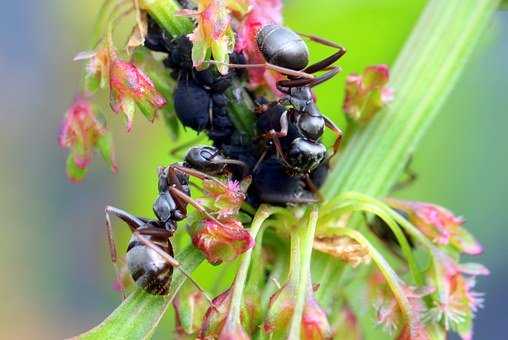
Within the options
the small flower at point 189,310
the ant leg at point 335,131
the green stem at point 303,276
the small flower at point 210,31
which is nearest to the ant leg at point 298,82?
the ant leg at point 335,131

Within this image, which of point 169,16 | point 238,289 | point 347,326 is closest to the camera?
point 238,289

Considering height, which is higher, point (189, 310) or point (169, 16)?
point (169, 16)

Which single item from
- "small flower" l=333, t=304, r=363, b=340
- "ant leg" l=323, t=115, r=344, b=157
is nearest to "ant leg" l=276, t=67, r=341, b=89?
A: "ant leg" l=323, t=115, r=344, b=157

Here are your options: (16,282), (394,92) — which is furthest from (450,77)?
(16,282)

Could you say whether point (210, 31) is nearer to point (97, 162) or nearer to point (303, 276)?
point (303, 276)

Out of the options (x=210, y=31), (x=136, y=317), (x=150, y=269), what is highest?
(x=210, y=31)

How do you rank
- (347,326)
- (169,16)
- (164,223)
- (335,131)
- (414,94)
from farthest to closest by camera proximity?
1. (347,326)
2. (414,94)
3. (335,131)
4. (164,223)
5. (169,16)

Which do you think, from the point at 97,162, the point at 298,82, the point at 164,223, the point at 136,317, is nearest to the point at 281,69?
the point at 298,82

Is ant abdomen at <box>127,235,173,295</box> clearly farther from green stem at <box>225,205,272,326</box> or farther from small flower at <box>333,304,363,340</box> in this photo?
small flower at <box>333,304,363,340</box>

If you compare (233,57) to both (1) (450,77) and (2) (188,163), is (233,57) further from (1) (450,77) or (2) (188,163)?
(1) (450,77)
